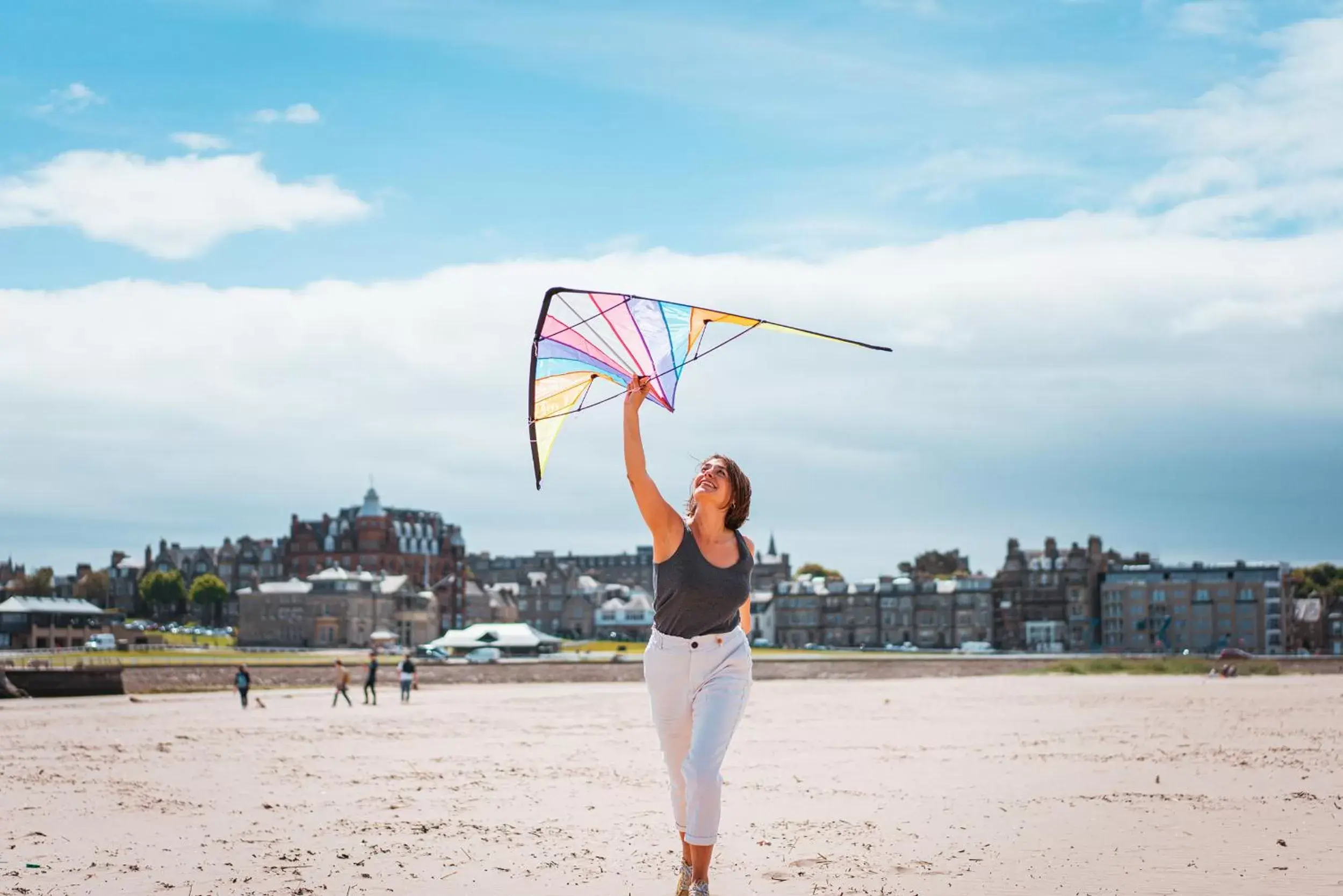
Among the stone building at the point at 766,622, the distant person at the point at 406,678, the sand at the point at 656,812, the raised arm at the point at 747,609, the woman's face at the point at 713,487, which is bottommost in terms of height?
the stone building at the point at 766,622

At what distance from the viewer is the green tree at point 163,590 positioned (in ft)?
528

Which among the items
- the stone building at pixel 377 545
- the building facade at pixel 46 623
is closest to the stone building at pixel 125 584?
the stone building at pixel 377 545

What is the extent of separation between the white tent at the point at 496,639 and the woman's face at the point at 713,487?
3613 inches

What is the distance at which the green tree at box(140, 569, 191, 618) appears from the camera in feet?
528

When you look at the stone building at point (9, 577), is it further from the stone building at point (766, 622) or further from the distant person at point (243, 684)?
the distant person at point (243, 684)

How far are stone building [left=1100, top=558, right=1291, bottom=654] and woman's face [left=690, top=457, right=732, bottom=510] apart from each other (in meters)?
120

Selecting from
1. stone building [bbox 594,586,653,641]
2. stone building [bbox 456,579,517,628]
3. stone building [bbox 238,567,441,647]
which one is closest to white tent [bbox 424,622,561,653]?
stone building [bbox 238,567,441,647]

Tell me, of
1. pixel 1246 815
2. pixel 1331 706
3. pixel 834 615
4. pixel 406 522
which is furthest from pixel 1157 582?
Result: pixel 1246 815

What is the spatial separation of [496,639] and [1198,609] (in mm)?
63351

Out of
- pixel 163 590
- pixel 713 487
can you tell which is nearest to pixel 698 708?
pixel 713 487

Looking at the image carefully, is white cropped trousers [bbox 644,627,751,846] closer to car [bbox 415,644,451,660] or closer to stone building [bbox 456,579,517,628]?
car [bbox 415,644,451,660]

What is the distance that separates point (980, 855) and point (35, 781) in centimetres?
932

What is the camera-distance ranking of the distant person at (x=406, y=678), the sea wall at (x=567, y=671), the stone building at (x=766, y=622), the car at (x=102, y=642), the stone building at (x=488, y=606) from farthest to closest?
the stone building at (x=488, y=606)
the stone building at (x=766, y=622)
the car at (x=102, y=642)
the sea wall at (x=567, y=671)
the distant person at (x=406, y=678)

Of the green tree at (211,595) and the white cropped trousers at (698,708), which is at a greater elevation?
the white cropped trousers at (698,708)
